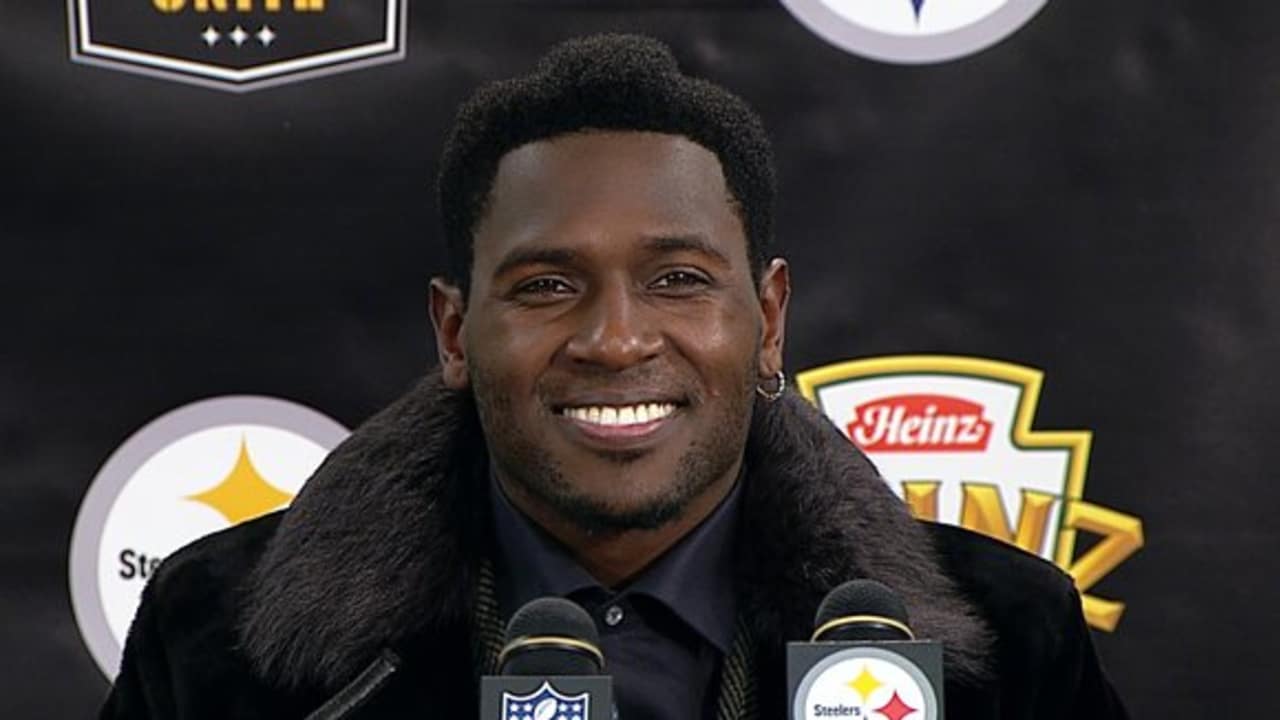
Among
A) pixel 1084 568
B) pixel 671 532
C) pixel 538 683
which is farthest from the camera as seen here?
pixel 1084 568

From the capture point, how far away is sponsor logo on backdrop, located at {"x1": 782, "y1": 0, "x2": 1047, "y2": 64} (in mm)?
1936

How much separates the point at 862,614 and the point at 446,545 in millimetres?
475

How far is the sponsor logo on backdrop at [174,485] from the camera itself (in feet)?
6.43

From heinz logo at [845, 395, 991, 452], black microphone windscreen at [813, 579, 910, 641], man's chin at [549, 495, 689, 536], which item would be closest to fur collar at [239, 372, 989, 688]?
man's chin at [549, 495, 689, 536]

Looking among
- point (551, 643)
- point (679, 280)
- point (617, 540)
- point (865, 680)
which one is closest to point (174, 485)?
point (617, 540)

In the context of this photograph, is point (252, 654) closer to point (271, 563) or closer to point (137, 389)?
point (271, 563)

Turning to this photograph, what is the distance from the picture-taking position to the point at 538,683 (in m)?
0.98

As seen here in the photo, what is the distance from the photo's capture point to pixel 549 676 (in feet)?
3.22

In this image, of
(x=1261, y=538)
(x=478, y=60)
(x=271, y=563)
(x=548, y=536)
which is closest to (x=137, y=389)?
(x=478, y=60)

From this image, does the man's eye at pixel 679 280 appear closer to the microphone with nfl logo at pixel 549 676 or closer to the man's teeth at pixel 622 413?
the man's teeth at pixel 622 413

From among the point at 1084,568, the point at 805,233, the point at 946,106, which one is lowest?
the point at 1084,568

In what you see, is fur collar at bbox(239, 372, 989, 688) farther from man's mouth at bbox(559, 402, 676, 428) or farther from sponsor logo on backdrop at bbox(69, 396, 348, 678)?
sponsor logo on backdrop at bbox(69, 396, 348, 678)

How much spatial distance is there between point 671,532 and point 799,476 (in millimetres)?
107

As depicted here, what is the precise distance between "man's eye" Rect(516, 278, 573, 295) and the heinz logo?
69cm
